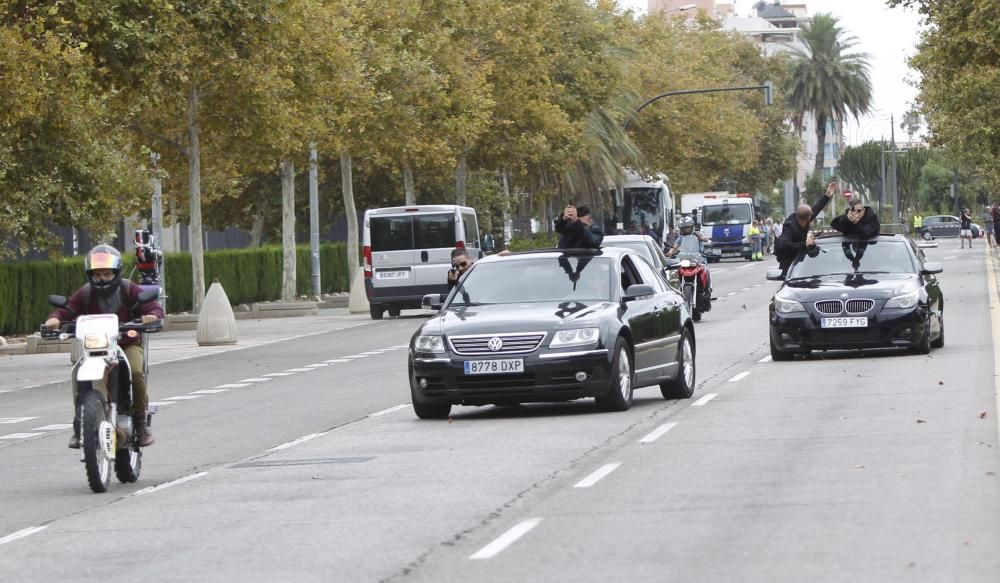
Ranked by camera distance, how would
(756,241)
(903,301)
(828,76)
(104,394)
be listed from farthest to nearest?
(828,76) < (756,241) < (903,301) < (104,394)

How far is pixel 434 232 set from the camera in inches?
1622

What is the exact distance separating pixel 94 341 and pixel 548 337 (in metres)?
4.59

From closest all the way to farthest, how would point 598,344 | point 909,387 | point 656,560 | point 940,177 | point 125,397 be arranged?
point 656,560, point 125,397, point 598,344, point 909,387, point 940,177

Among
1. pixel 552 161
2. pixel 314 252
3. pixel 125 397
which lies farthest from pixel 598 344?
pixel 552 161

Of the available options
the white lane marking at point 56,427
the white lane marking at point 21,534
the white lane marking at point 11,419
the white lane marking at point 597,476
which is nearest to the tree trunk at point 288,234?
the white lane marking at point 11,419

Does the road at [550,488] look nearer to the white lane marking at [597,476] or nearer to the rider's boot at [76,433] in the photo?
the white lane marking at [597,476]

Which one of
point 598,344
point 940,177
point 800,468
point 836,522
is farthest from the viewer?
point 940,177

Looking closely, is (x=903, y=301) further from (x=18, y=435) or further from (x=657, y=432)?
(x=18, y=435)

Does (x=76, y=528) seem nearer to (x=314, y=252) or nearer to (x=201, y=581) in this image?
(x=201, y=581)

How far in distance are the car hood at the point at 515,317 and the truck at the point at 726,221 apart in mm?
63984

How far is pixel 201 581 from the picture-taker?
8867mm

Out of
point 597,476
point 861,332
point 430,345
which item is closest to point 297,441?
point 430,345

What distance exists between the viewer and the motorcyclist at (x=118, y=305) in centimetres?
1352

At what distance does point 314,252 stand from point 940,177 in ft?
386
